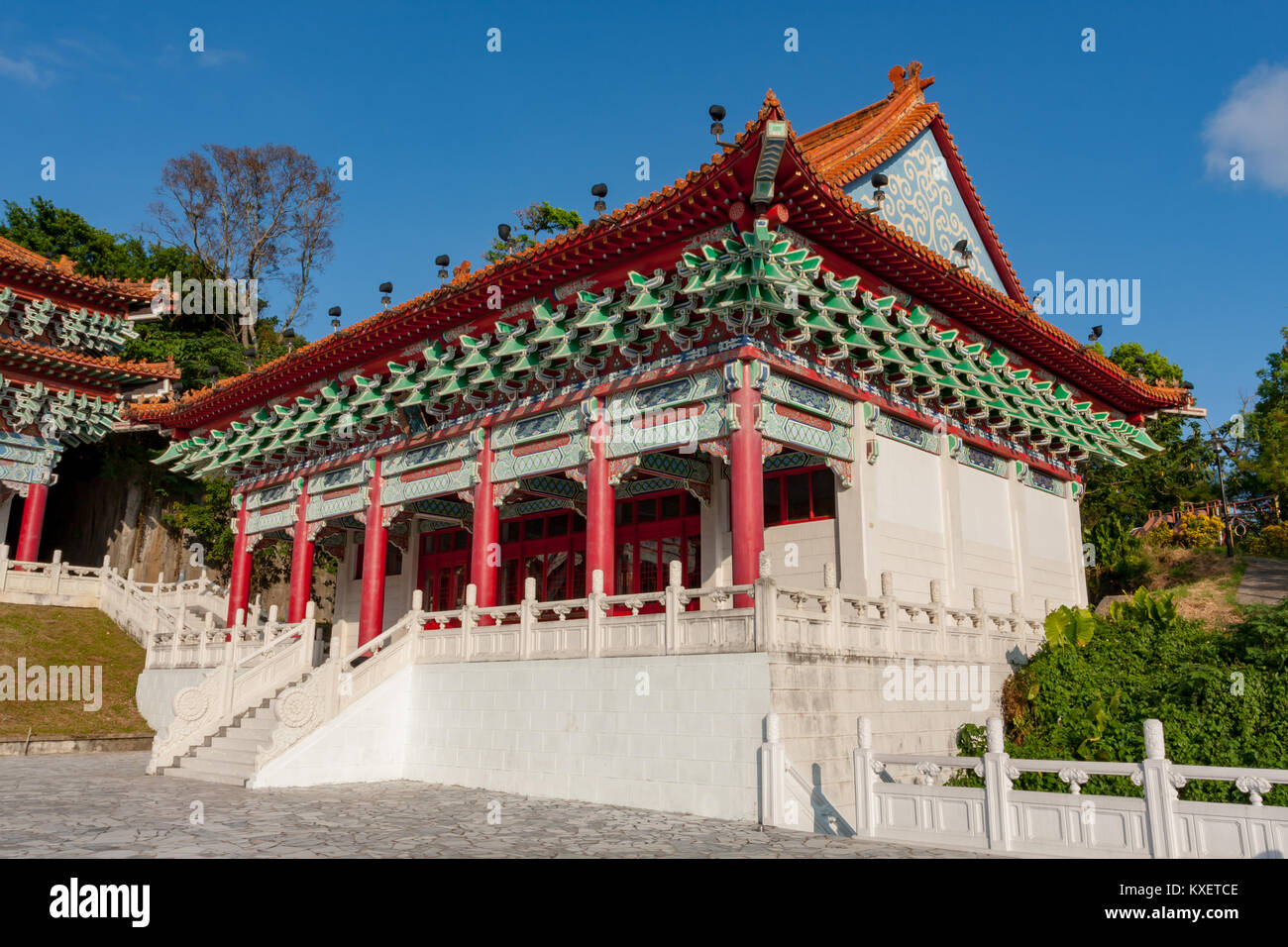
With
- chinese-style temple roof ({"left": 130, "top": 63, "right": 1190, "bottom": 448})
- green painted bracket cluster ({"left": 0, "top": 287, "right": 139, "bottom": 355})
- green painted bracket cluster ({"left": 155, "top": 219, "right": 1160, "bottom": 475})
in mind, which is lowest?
green painted bracket cluster ({"left": 155, "top": 219, "right": 1160, "bottom": 475})

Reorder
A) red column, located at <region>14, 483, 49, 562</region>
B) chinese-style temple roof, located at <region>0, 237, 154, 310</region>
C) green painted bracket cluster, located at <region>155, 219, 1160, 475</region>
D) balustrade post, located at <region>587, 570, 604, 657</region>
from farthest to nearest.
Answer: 1. chinese-style temple roof, located at <region>0, 237, 154, 310</region>
2. red column, located at <region>14, 483, 49, 562</region>
3. green painted bracket cluster, located at <region>155, 219, 1160, 475</region>
4. balustrade post, located at <region>587, 570, 604, 657</region>

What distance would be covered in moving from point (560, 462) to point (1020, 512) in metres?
9.55

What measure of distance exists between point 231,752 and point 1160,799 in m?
13.2

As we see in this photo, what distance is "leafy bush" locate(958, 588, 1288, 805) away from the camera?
1206cm

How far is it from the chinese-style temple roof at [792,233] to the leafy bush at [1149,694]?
5.66 metres

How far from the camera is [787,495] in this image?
54.1 feet

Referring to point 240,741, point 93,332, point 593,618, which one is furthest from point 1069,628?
point 93,332

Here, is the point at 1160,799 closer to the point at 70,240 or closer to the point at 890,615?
the point at 890,615

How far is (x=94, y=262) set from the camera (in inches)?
1512

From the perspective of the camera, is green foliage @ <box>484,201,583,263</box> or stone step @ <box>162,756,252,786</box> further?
green foliage @ <box>484,201,583,263</box>

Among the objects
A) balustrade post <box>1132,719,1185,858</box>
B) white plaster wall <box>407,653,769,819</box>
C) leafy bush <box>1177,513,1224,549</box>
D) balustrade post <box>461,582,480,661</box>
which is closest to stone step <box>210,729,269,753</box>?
white plaster wall <box>407,653,769,819</box>

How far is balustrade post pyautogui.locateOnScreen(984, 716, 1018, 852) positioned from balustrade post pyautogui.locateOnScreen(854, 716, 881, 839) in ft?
3.92

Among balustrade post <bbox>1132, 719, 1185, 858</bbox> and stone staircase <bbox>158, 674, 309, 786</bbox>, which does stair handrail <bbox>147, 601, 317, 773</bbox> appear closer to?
stone staircase <bbox>158, 674, 309, 786</bbox>

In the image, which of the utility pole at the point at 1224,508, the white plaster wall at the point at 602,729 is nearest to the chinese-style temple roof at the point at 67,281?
the white plaster wall at the point at 602,729
